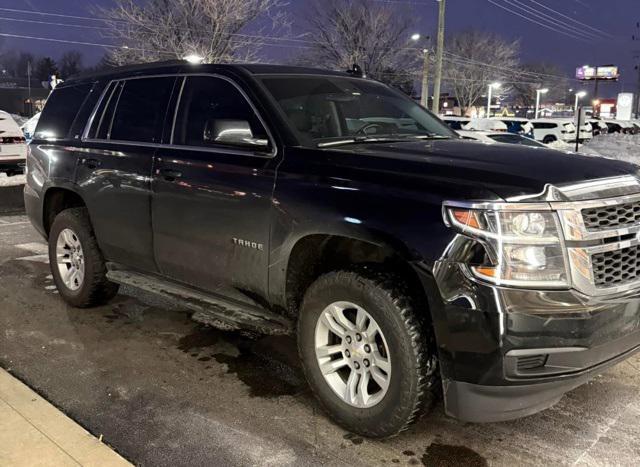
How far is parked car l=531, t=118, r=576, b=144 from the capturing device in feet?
111

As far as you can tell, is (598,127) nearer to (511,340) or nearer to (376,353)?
(376,353)

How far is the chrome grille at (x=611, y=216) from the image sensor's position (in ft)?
9.37

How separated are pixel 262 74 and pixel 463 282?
2.13 meters

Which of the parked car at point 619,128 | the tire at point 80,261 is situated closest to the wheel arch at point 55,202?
the tire at point 80,261

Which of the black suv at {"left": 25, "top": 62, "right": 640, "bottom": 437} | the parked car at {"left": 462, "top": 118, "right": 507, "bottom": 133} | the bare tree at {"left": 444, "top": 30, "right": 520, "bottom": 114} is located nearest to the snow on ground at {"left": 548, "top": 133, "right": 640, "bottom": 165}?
the parked car at {"left": 462, "top": 118, "right": 507, "bottom": 133}

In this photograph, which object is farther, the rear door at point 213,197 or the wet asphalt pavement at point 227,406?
the rear door at point 213,197

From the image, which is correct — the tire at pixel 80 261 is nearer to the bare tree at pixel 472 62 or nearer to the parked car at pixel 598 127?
the parked car at pixel 598 127

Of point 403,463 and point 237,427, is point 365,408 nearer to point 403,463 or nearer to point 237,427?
point 403,463

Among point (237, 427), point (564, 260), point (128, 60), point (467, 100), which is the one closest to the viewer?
point (564, 260)

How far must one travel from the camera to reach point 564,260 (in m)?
2.76

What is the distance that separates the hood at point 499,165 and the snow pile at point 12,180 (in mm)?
11573

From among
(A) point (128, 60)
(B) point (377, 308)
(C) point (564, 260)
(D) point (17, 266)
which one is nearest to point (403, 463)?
(B) point (377, 308)

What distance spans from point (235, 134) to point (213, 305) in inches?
44.8

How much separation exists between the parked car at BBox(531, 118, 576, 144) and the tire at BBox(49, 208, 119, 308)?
31945mm
